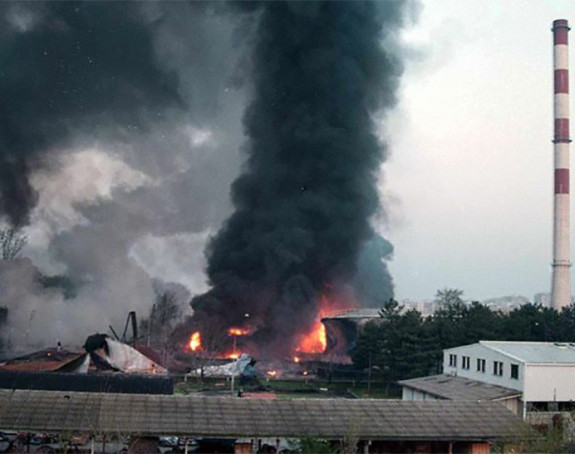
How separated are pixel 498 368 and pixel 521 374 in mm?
2010

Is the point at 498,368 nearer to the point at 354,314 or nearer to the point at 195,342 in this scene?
the point at 354,314

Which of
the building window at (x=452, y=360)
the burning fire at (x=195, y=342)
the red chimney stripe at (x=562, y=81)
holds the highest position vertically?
the red chimney stripe at (x=562, y=81)

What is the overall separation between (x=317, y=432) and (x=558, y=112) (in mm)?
43295

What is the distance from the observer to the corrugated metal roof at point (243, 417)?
17797 millimetres

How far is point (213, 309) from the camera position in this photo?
59.7 meters

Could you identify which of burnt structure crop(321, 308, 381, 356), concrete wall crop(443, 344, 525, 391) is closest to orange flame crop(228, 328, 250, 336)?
burnt structure crop(321, 308, 381, 356)

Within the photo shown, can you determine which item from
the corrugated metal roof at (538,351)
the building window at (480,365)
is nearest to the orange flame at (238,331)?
the building window at (480,365)

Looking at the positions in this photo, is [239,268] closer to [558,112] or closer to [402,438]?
[558,112]

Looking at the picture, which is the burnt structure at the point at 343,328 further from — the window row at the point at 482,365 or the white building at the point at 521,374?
the white building at the point at 521,374

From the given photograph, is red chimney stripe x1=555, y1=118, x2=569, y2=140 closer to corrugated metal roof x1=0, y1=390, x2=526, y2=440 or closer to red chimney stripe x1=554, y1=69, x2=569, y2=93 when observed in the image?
red chimney stripe x1=554, y1=69, x2=569, y2=93

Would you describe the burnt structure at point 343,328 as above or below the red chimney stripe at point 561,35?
below

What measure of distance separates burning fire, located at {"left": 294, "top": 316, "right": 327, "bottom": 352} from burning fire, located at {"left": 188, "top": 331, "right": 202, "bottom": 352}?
8142 millimetres

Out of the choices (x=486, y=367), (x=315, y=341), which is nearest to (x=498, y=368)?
(x=486, y=367)

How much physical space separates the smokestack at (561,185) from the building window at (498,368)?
27583mm
